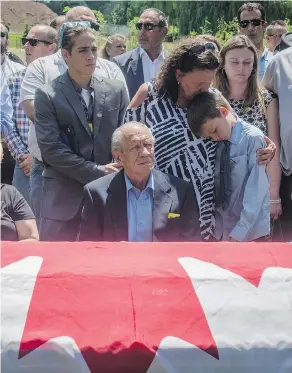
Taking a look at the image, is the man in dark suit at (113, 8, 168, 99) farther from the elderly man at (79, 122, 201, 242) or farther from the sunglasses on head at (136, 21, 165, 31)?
the elderly man at (79, 122, 201, 242)

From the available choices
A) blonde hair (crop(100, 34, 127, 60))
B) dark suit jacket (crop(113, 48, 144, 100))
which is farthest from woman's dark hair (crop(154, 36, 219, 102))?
blonde hair (crop(100, 34, 127, 60))

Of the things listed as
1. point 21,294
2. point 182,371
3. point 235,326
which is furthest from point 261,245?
point 21,294

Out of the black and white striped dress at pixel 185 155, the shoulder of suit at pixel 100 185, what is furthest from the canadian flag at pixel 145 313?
the black and white striped dress at pixel 185 155

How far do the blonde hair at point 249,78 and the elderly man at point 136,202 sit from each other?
92cm

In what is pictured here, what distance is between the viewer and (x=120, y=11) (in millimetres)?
22875

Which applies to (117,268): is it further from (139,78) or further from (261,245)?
(139,78)

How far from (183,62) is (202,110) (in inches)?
11.0

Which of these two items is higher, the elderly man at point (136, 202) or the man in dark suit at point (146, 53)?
the man in dark suit at point (146, 53)

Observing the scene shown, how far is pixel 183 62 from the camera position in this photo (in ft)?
10.6

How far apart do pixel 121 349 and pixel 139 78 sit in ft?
11.2

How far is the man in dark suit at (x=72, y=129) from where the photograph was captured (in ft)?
11.3

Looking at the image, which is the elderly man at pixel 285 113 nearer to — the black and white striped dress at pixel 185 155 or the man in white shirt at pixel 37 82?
the black and white striped dress at pixel 185 155

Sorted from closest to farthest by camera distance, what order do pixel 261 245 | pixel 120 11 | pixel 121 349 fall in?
pixel 121 349 < pixel 261 245 < pixel 120 11

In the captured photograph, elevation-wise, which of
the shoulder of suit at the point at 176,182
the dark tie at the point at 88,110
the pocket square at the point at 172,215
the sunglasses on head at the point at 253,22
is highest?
the sunglasses on head at the point at 253,22
